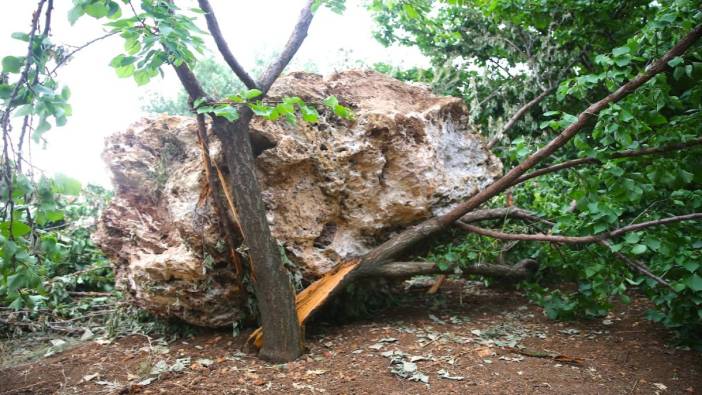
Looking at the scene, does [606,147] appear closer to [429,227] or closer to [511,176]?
[511,176]

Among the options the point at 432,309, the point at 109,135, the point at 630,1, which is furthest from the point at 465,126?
the point at 109,135

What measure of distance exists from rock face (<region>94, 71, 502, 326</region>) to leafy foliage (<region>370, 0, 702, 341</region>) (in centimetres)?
65

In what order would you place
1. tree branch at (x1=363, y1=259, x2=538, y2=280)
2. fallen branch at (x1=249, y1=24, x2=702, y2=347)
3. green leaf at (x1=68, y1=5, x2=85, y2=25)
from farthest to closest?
tree branch at (x1=363, y1=259, x2=538, y2=280) < fallen branch at (x1=249, y1=24, x2=702, y2=347) < green leaf at (x1=68, y1=5, x2=85, y2=25)

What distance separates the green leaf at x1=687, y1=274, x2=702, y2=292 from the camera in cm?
254

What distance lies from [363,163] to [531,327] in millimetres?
1734

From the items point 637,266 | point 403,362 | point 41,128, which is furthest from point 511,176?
point 41,128

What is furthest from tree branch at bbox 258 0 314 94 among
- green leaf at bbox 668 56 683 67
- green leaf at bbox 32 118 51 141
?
green leaf at bbox 668 56 683 67

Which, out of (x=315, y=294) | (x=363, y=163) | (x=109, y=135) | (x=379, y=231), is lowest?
(x=315, y=294)

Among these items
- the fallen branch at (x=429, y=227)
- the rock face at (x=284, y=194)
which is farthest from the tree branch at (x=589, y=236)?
the rock face at (x=284, y=194)

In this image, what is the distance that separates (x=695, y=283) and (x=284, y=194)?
2.51 metres

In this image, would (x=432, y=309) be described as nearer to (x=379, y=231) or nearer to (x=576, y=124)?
(x=379, y=231)

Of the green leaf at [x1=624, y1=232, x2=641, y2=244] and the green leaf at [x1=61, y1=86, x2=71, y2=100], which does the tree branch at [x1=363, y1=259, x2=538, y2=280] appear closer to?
the green leaf at [x1=624, y1=232, x2=641, y2=244]

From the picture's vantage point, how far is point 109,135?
3549mm

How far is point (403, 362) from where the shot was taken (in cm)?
284
